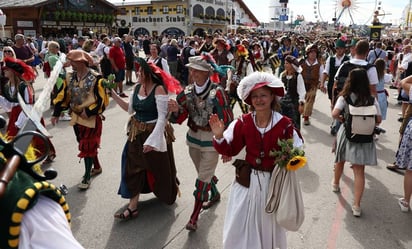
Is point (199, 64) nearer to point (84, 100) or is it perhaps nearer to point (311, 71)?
point (84, 100)

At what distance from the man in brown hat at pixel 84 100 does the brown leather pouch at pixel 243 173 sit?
2483 millimetres

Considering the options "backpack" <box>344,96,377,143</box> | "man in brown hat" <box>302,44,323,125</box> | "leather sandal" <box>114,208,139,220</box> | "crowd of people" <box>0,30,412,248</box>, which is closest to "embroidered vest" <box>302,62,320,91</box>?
"man in brown hat" <box>302,44,323,125</box>

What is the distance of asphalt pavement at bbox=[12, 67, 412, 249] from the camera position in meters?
3.58

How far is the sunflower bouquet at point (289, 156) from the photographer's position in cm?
243

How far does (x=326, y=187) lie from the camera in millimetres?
4879

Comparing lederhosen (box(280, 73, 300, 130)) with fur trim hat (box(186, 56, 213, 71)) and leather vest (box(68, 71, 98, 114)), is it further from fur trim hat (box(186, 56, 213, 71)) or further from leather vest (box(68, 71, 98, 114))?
leather vest (box(68, 71, 98, 114))

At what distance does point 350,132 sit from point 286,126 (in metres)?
1.82

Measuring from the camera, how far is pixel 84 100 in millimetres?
4488

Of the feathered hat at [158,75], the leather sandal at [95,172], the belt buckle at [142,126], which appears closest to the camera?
the feathered hat at [158,75]

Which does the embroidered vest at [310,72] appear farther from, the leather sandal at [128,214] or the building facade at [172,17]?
the building facade at [172,17]

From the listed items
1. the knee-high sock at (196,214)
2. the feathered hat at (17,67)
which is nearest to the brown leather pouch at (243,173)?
the knee-high sock at (196,214)

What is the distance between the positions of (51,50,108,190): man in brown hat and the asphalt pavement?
64cm

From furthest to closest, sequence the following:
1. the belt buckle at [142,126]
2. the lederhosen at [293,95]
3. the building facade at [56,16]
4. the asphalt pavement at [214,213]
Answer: the building facade at [56,16]
the lederhosen at [293,95]
the belt buckle at [142,126]
the asphalt pavement at [214,213]

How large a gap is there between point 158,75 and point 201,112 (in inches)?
25.2
